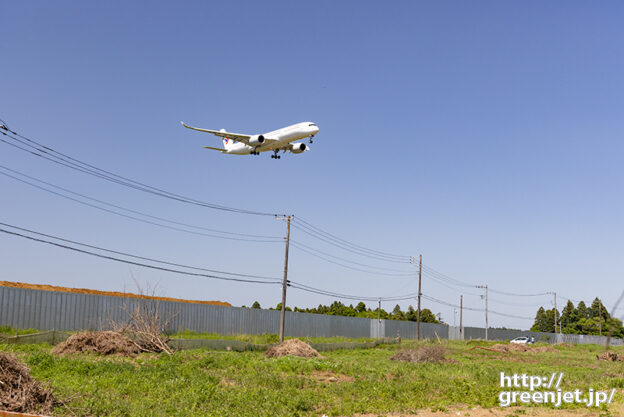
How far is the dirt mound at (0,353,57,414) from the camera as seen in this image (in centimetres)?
1293

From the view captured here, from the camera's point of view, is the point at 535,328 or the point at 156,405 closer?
the point at 156,405

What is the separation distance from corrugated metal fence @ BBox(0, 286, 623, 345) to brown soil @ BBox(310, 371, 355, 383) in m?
10.7

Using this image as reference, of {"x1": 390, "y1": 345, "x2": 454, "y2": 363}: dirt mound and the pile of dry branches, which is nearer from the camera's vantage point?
the pile of dry branches

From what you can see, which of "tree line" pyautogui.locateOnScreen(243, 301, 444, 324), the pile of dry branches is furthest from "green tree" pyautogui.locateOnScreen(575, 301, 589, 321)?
the pile of dry branches

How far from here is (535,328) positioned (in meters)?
123

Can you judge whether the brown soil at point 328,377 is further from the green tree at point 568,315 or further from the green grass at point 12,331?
the green tree at point 568,315

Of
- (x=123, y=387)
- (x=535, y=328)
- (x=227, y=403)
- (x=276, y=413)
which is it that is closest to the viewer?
(x=276, y=413)

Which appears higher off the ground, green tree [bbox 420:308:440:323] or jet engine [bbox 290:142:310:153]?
jet engine [bbox 290:142:310:153]

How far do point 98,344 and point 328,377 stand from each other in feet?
40.8

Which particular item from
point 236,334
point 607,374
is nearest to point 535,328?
point 236,334

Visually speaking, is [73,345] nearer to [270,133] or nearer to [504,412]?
[270,133]

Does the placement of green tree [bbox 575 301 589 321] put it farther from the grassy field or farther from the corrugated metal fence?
the grassy field

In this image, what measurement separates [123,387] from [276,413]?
18.2 feet

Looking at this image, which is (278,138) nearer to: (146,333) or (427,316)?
(146,333)
